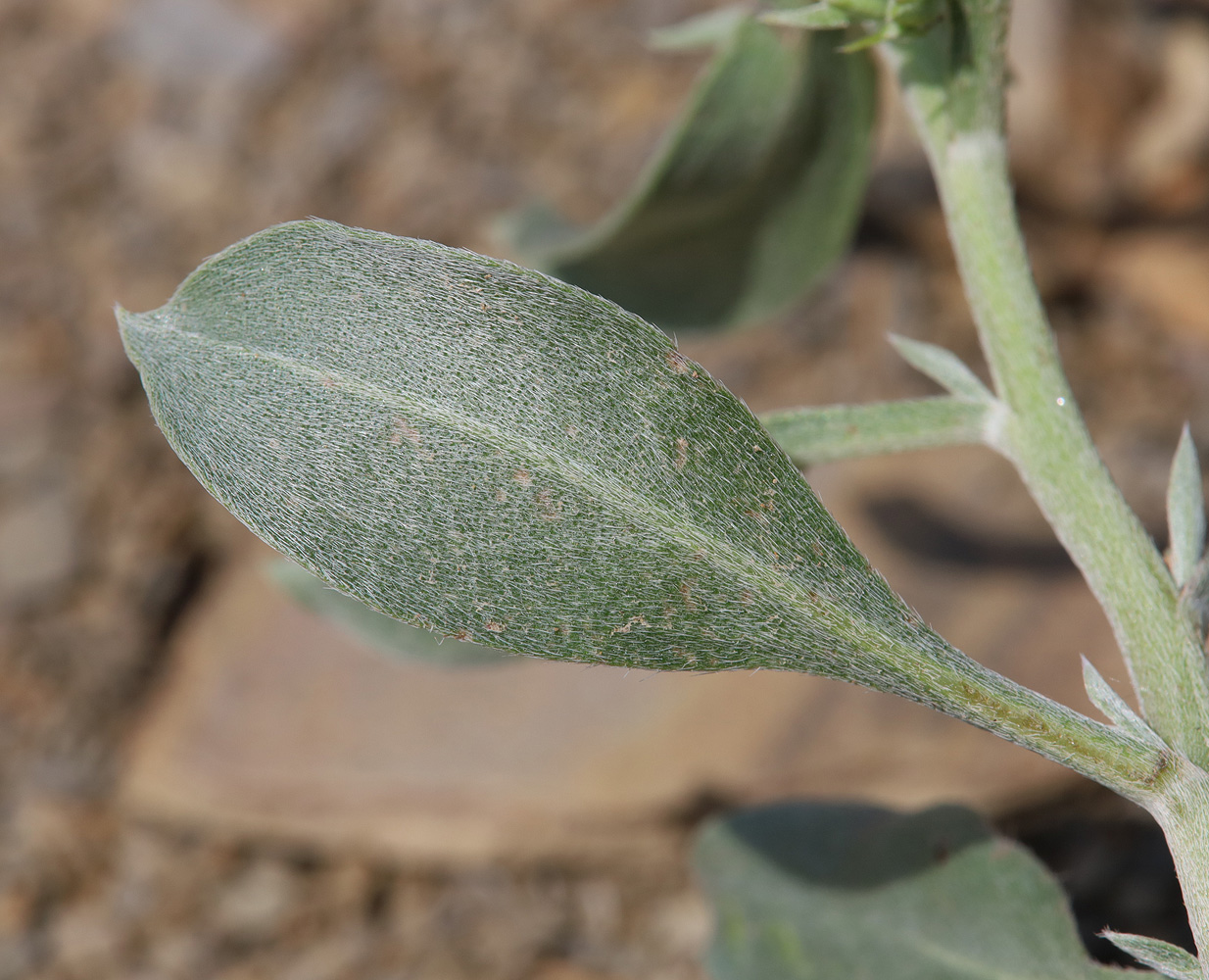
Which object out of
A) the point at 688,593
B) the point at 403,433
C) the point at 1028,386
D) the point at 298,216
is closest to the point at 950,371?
the point at 1028,386

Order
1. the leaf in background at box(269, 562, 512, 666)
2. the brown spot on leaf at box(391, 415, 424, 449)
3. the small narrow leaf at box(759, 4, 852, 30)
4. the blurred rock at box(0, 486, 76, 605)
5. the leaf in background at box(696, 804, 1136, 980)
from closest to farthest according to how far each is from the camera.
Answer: the brown spot on leaf at box(391, 415, 424, 449), the small narrow leaf at box(759, 4, 852, 30), the leaf in background at box(696, 804, 1136, 980), the leaf in background at box(269, 562, 512, 666), the blurred rock at box(0, 486, 76, 605)

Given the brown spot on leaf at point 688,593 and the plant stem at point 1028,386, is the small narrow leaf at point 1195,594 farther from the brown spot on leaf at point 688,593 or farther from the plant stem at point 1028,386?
the brown spot on leaf at point 688,593

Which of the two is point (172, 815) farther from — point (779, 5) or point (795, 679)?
point (779, 5)

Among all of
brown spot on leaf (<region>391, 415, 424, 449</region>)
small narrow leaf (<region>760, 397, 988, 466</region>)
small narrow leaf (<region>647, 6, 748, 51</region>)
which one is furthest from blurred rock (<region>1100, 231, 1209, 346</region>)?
brown spot on leaf (<region>391, 415, 424, 449</region>)

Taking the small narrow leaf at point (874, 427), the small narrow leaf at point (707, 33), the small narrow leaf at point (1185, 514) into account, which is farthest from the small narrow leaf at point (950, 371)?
the small narrow leaf at point (707, 33)

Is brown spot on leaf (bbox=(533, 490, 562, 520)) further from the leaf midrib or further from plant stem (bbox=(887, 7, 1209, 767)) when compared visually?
Result: plant stem (bbox=(887, 7, 1209, 767))

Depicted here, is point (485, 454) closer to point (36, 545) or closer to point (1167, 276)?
point (36, 545)

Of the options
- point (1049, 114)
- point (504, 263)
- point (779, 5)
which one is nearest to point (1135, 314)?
point (1049, 114)
